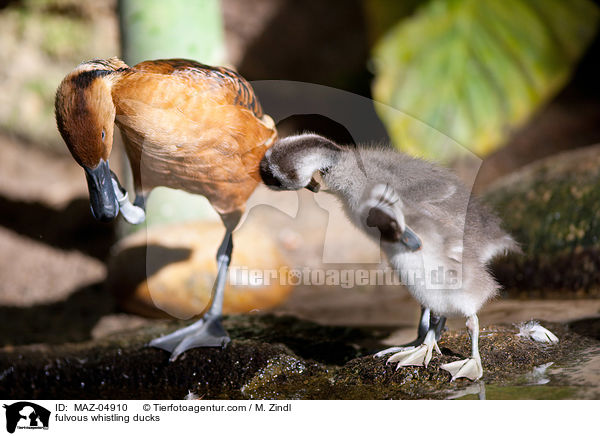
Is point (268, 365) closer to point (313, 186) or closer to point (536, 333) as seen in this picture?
point (313, 186)

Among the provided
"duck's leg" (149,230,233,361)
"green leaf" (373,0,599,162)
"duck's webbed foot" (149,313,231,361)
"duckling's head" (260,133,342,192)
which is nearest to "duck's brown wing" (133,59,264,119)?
"duckling's head" (260,133,342,192)

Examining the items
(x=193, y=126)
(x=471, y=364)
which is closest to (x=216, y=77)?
(x=193, y=126)

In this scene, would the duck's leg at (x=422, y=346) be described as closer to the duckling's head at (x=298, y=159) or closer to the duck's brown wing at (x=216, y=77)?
the duckling's head at (x=298, y=159)

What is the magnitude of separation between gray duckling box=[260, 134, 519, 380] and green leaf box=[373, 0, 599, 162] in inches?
24.0

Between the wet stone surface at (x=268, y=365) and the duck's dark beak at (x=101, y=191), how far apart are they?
1.31ft

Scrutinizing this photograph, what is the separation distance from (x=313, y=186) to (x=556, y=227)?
923mm

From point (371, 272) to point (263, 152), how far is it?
349mm

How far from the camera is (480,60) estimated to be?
73.6 inches

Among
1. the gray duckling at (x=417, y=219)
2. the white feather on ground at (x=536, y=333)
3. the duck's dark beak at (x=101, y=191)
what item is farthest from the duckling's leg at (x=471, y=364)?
the duck's dark beak at (x=101, y=191)

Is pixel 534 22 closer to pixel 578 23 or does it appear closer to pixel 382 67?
pixel 578 23

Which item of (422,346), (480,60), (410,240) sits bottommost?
(422,346)
